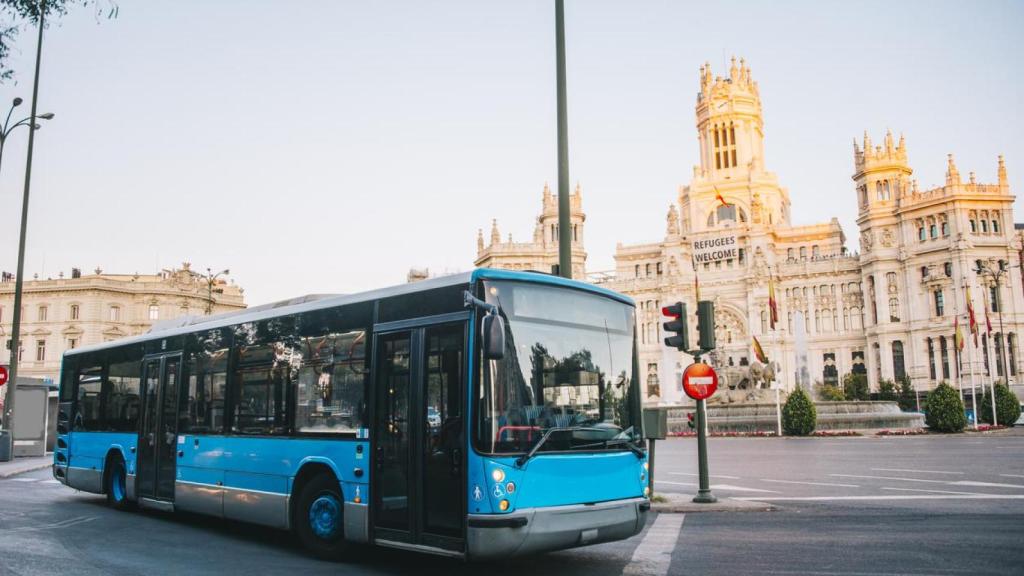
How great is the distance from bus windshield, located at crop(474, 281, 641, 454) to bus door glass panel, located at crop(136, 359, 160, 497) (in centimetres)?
726

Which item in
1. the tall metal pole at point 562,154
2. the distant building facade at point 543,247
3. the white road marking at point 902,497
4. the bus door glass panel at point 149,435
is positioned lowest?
the white road marking at point 902,497

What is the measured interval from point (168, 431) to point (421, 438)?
5.95 meters

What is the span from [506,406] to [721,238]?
94.1 metres

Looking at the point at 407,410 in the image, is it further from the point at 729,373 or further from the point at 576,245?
the point at 576,245

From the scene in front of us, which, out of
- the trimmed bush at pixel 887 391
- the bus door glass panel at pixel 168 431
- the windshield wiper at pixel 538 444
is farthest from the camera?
the trimmed bush at pixel 887 391

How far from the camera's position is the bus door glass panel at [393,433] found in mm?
7926

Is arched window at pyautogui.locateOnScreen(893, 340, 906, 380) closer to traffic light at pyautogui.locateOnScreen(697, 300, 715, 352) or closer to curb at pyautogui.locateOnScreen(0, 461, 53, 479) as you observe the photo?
traffic light at pyautogui.locateOnScreen(697, 300, 715, 352)

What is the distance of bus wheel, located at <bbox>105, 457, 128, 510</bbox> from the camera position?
13.3 meters

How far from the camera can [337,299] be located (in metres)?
9.43

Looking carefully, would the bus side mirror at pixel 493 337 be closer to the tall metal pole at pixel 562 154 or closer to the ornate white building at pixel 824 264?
the tall metal pole at pixel 562 154

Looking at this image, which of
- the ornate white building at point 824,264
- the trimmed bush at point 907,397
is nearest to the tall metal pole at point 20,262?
the ornate white building at point 824,264

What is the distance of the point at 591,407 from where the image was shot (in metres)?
7.91

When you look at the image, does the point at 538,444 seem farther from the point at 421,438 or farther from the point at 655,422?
the point at 655,422

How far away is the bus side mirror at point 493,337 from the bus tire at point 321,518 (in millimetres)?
2915
